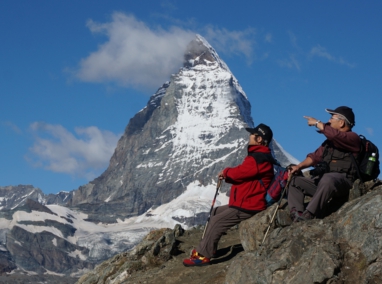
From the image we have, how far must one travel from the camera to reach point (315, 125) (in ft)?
46.2

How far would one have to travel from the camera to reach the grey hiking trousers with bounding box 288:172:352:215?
13445 millimetres

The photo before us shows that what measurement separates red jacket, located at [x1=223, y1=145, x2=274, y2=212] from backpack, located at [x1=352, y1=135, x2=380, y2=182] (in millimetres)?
1909

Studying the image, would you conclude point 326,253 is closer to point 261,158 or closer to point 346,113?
point 261,158

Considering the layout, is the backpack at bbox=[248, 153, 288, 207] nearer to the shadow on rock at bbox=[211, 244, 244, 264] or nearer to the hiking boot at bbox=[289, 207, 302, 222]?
the hiking boot at bbox=[289, 207, 302, 222]

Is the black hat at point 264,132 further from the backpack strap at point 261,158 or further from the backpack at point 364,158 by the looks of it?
the backpack at point 364,158

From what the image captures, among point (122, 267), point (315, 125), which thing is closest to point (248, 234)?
point (315, 125)

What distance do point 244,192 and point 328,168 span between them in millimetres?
1936

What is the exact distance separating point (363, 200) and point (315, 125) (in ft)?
7.26

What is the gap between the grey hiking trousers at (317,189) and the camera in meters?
13.4

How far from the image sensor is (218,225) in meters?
14.7

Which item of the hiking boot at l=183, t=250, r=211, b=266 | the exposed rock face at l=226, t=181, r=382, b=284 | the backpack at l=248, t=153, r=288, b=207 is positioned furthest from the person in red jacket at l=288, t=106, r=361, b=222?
the hiking boot at l=183, t=250, r=211, b=266

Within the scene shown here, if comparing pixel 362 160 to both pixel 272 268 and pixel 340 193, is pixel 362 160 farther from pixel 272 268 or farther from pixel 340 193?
pixel 272 268

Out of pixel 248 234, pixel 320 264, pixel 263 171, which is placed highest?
pixel 263 171

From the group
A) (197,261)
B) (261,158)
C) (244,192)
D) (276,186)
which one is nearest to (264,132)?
(261,158)
